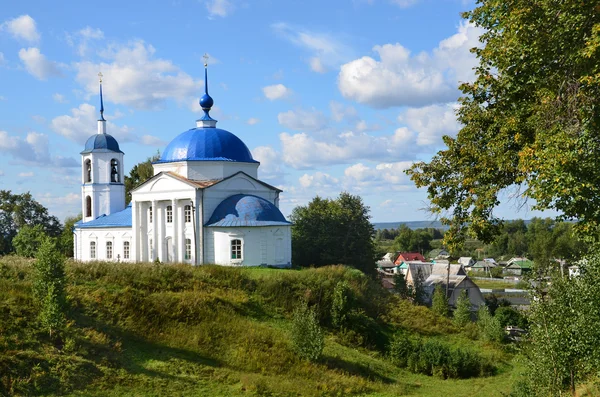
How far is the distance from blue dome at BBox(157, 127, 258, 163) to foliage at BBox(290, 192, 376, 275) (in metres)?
8.85

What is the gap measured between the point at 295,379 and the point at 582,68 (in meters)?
12.7

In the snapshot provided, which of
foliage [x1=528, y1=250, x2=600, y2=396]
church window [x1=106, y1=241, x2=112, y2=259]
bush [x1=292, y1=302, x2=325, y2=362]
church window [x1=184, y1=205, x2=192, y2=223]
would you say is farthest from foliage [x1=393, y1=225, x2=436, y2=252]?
foliage [x1=528, y1=250, x2=600, y2=396]

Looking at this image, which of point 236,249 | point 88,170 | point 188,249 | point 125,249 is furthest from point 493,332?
point 88,170

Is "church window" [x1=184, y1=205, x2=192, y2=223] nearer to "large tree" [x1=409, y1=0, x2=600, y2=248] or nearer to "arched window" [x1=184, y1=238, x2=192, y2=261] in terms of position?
"arched window" [x1=184, y1=238, x2=192, y2=261]

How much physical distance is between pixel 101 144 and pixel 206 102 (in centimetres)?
820

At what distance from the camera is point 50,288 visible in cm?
1839

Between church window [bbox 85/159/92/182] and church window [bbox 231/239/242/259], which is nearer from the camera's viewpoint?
church window [bbox 231/239/242/259]

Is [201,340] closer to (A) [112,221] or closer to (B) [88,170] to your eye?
(A) [112,221]

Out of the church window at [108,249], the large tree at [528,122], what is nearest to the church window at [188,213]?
the church window at [108,249]

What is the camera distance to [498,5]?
13.6 meters

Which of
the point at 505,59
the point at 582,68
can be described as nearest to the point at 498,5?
the point at 505,59

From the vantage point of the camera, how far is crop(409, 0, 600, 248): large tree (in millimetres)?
11859

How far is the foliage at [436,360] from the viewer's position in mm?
25844

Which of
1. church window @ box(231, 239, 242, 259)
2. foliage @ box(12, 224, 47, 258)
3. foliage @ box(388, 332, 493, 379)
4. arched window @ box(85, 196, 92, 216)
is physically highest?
arched window @ box(85, 196, 92, 216)
